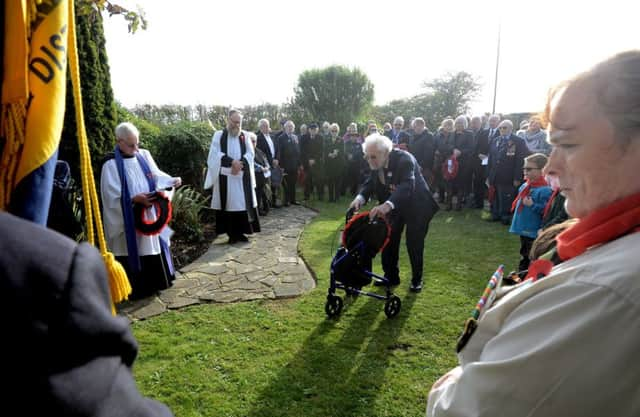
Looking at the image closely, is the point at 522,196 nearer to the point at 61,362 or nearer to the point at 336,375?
the point at 336,375

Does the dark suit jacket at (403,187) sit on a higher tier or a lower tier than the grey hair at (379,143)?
lower

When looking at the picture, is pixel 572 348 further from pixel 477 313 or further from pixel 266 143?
pixel 266 143

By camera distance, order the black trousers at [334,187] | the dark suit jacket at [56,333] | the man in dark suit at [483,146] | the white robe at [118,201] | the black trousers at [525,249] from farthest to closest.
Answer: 1. the black trousers at [334,187]
2. the man in dark suit at [483,146]
3. the black trousers at [525,249]
4. the white robe at [118,201]
5. the dark suit jacket at [56,333]

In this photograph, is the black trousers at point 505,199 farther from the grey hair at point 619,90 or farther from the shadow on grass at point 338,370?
the grey hair at point 619,90

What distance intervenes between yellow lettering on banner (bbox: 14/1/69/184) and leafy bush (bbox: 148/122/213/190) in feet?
25.6

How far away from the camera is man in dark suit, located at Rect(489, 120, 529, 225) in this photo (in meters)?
8.16

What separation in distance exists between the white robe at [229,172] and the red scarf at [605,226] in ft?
21.3

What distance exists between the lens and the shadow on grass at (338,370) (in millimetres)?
2946

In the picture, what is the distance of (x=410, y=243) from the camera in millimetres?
4883

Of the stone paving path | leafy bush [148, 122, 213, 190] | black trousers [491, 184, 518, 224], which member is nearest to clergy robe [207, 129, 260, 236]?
the stone paving path

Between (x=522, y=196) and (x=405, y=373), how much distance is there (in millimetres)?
2949

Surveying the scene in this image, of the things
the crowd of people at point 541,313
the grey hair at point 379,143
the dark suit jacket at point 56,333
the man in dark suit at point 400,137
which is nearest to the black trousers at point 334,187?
the man in dark suit at point 400,137

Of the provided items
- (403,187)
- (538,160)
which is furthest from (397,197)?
(538,160)

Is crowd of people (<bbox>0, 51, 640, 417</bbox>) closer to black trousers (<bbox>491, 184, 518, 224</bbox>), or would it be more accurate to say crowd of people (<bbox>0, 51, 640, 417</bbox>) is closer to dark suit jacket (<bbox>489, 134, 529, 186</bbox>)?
dark suit jacket (<bbox>489, 134, 529, 186</bbox>)
